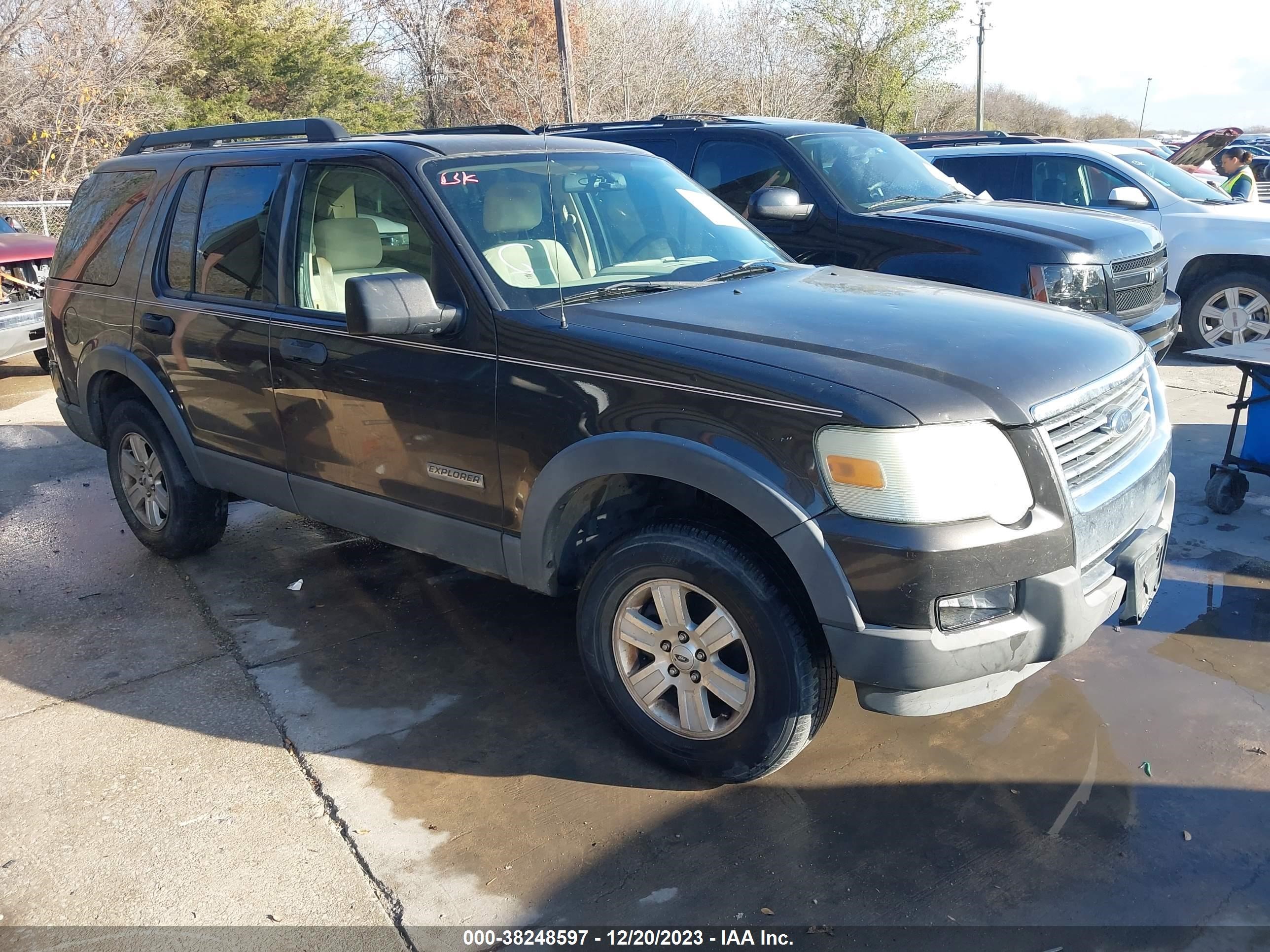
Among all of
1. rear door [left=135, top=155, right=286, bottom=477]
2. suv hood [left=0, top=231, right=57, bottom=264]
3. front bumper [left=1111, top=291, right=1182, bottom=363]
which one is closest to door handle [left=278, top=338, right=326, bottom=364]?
rear door [left=135, top=155, right=286, bottom=477]

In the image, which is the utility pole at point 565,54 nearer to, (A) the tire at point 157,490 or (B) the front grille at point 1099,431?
(A) the tire at point 157,490

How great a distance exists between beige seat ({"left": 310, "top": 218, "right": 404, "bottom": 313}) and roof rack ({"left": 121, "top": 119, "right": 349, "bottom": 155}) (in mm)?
405

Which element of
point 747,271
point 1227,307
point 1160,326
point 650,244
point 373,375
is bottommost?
point 1227,307

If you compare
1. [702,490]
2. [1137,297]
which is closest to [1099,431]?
[702,490]

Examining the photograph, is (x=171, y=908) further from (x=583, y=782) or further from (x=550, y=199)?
(x=550, y=199)

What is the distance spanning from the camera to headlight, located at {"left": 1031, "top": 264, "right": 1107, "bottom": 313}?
20.9 ft

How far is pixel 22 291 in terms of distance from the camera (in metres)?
9.72

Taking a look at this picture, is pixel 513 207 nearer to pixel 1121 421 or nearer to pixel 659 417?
pixel 659 417

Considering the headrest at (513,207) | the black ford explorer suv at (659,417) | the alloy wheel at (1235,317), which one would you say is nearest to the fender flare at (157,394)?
the black ford explorer suv at (659,417)

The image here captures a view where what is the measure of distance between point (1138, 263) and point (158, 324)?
5887mm

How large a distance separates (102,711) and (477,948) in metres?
2.04

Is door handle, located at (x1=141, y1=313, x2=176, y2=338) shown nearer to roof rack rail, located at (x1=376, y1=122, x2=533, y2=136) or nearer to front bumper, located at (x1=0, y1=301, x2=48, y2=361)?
roof rack rail, located at (x1=376, y1=122, x2=533, y2=136)

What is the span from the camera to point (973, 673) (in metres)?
2.84

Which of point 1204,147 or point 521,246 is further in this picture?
point 1204,147
